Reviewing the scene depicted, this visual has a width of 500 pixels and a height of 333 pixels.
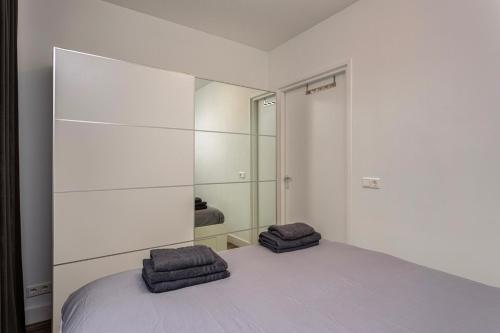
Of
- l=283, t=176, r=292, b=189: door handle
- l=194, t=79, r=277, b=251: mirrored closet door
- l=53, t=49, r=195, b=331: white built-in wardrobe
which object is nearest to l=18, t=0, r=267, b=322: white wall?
l=53, t=49, r=195, b=331: white built-in wardrobe

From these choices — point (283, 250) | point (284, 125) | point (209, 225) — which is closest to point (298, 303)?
point (283, 250)

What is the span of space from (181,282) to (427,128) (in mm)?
1971

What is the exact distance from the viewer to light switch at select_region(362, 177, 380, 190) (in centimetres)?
228

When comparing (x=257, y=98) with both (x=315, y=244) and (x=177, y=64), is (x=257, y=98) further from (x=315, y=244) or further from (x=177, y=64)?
(x=315, y=244)

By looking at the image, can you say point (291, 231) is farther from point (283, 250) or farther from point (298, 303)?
point (298, 303)

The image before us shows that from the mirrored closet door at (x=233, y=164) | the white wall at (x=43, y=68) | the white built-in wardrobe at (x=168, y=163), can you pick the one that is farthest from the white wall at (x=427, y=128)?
the white wall at (x=43, y=68)

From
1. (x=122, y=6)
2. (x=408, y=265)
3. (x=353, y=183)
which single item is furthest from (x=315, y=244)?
(x=122, y=6)

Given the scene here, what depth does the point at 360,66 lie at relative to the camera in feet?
7.92

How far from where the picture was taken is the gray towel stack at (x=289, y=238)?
1848 mm

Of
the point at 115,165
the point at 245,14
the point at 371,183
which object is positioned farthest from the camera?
the point at 245,14

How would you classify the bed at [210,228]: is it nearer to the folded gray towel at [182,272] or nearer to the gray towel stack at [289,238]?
the gray towel stack at [289,238]

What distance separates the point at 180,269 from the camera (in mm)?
1347

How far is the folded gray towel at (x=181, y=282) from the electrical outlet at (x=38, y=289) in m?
1.50

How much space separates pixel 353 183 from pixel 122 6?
276 centimetres
